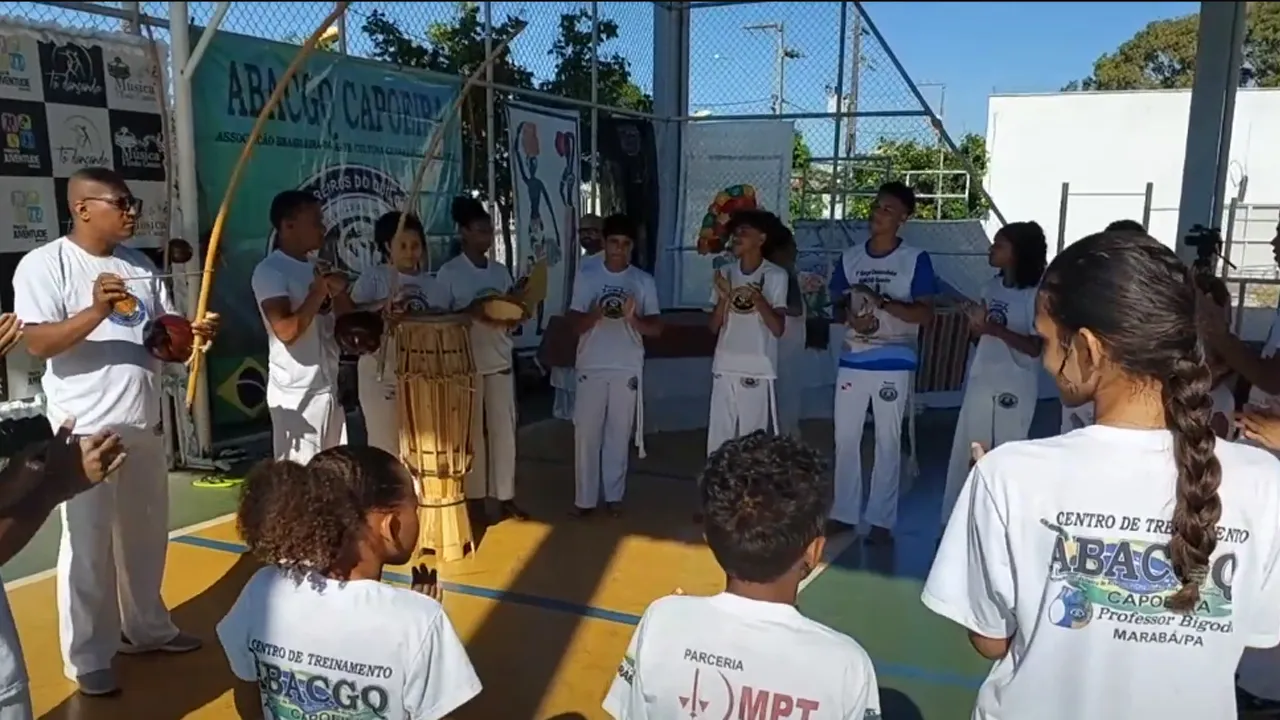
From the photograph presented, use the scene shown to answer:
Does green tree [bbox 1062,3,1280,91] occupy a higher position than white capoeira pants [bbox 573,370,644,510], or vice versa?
green tree [bbox 1062,3,1280,91]

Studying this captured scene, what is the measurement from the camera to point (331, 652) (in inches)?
67.7

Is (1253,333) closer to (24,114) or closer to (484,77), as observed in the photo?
(484,77)

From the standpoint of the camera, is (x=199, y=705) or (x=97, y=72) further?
(x=97, y=72)

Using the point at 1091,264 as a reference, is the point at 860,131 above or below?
above

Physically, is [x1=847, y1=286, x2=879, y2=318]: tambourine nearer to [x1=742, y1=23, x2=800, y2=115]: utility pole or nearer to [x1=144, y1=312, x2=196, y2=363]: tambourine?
[x1=144, y1=312, x2=196, y2=363]: tambourine

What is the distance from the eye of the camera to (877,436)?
196 inches

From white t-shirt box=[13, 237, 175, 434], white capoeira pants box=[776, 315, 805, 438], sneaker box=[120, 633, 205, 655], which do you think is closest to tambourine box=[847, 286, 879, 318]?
white capoeira pants box=[776, 315, 805, 438]

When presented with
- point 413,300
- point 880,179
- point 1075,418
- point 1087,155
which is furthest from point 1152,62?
point 413,300

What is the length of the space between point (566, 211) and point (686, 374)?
1827 mm

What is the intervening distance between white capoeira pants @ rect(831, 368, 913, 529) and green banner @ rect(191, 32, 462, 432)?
3.39 meters

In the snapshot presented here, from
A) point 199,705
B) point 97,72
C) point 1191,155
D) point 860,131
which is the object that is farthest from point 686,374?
point 199,705

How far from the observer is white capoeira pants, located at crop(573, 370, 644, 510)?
5.35 m

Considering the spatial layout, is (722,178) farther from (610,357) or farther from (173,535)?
(173,535)

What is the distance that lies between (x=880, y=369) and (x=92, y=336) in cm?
335
